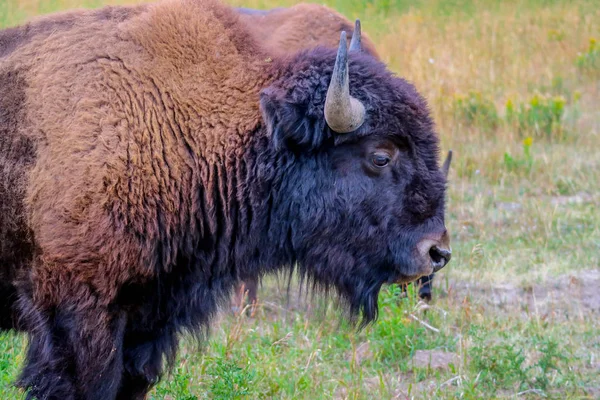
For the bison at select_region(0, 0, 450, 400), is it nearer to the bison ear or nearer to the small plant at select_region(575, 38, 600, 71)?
the bison ear

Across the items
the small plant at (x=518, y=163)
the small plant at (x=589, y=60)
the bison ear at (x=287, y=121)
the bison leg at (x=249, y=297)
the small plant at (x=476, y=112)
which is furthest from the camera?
the small plant at (x=589, y=60)

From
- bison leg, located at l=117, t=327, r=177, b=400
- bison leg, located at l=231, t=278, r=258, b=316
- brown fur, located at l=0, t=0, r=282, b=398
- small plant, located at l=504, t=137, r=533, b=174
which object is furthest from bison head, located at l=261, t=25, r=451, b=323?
small plant, located at l=504, t=137, r=533, b=174

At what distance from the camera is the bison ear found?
336 cm

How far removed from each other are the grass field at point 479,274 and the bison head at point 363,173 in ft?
1.92

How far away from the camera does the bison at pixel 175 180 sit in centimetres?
316

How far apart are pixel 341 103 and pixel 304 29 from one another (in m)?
3.53

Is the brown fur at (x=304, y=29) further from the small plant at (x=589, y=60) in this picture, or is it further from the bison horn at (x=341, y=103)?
the small plant at (x=589, y=60)

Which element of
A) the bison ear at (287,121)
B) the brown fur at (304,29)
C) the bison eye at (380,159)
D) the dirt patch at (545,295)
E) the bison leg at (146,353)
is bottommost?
the dirt patch at (545,295)

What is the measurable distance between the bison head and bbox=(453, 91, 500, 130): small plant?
6.16 m

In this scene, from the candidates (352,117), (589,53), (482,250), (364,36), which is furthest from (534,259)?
(589,53)

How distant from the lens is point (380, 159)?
3486mm

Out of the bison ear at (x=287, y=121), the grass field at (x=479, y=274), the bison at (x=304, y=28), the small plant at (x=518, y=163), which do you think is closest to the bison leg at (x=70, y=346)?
the grass field at (x=479, y=274)

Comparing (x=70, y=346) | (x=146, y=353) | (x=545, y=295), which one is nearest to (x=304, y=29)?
(x=545, y=295)

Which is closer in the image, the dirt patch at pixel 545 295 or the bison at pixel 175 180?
the bison at pixel 175 180
